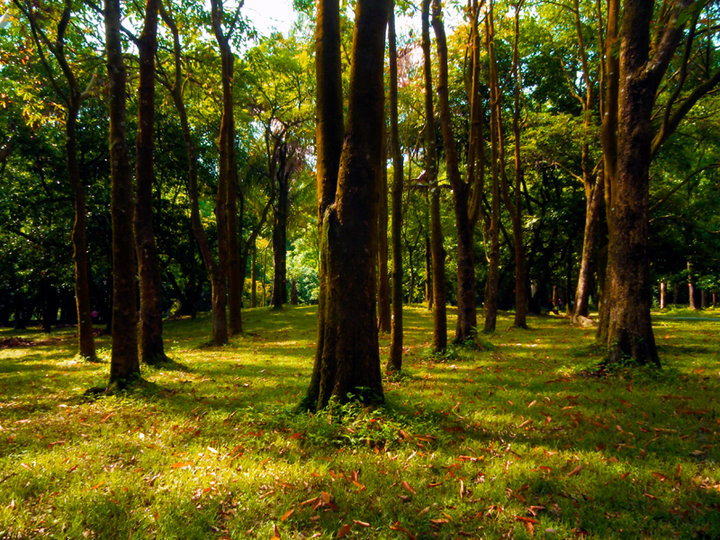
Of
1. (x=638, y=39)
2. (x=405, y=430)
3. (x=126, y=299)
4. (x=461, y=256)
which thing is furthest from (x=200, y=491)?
(x=638, y=39)

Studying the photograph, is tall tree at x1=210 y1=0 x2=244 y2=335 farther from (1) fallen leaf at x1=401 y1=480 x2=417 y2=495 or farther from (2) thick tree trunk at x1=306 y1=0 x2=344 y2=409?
(1) fallen leaf at x1=401 y1=480 x2=417 y2=495

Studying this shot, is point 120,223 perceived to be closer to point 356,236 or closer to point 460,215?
point 356,236

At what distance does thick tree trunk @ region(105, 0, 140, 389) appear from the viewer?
616 cm

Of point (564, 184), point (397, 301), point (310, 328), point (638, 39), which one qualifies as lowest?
point (310, 328)

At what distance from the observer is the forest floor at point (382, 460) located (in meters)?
2.73

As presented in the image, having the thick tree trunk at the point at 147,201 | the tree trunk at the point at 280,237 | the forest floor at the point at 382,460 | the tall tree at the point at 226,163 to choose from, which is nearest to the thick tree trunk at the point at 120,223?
the forest floor at the point at 382,460

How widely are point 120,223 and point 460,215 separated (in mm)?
7233

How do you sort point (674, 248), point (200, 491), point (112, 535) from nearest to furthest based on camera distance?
point (112, 535), point (200, 491), point (674, 248)

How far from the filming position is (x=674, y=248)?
21844 millimetres

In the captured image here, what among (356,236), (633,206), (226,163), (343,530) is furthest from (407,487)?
(226,163)

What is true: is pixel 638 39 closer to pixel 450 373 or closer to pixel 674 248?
pixel 450 373

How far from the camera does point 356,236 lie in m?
4.48

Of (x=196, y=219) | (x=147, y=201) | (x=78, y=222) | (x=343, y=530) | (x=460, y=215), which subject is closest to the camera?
(x=343, y=530)

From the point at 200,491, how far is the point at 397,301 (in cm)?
442
